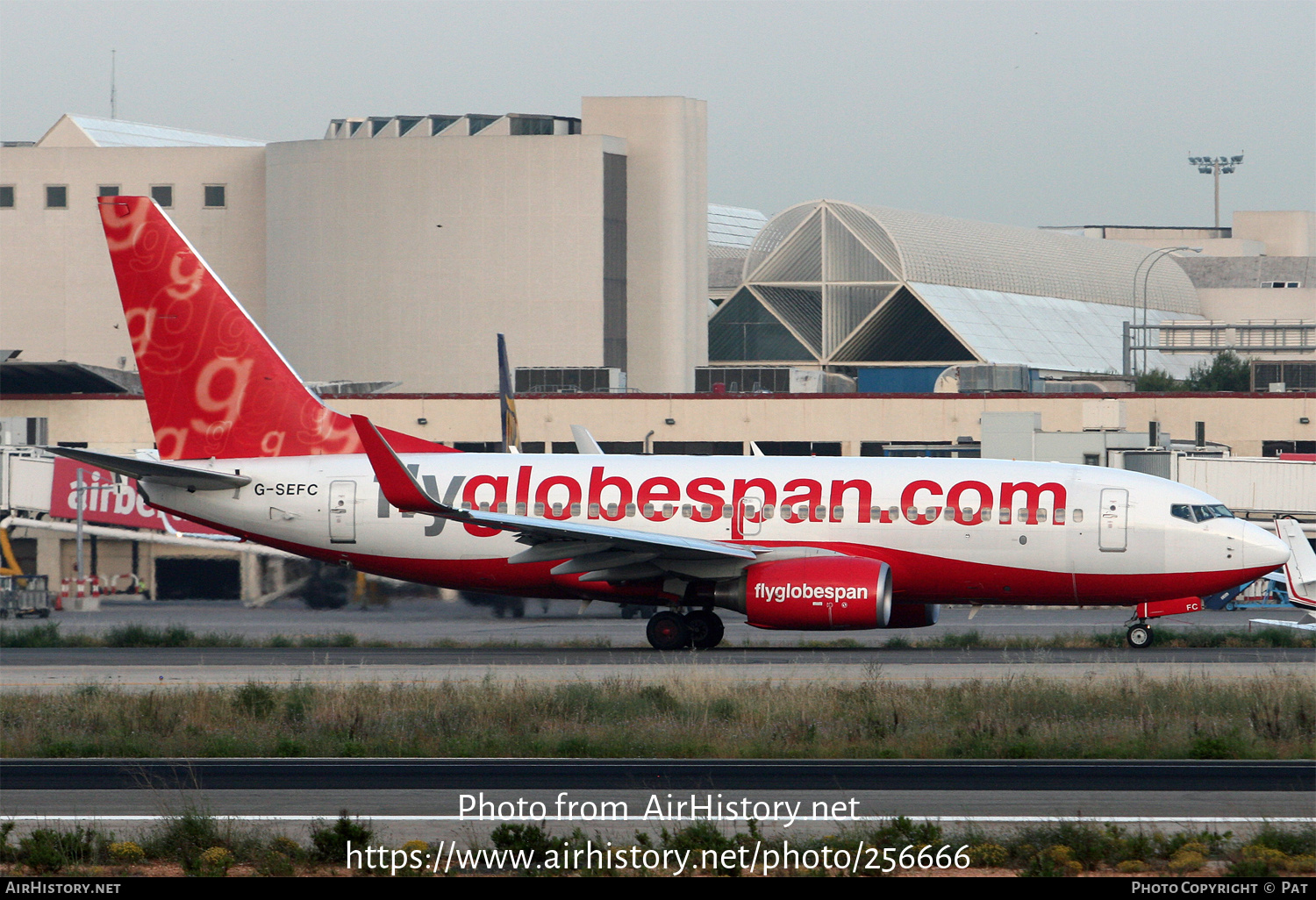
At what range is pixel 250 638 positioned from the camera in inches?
1275

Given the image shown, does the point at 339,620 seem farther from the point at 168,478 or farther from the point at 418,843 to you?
the point at 418,843

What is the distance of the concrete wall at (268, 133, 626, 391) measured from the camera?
8144 centimetres

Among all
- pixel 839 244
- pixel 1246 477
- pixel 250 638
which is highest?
pixel 839 244

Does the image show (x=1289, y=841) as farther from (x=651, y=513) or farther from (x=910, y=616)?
(x=651, y=513)

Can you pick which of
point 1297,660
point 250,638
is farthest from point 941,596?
point 250,638

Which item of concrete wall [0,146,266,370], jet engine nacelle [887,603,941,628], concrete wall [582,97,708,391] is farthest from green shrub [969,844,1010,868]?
concrete wall [0,146,266,370]

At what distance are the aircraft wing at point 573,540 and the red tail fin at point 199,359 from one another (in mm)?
4002

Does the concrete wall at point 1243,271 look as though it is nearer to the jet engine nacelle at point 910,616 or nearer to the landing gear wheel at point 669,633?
the jet engine nacelle at point 910,616

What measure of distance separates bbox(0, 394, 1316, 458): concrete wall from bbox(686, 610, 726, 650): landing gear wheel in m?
26.4

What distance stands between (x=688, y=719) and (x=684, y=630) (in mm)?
9501

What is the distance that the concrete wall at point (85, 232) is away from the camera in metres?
87.8

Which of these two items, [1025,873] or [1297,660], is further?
[1297,660]
